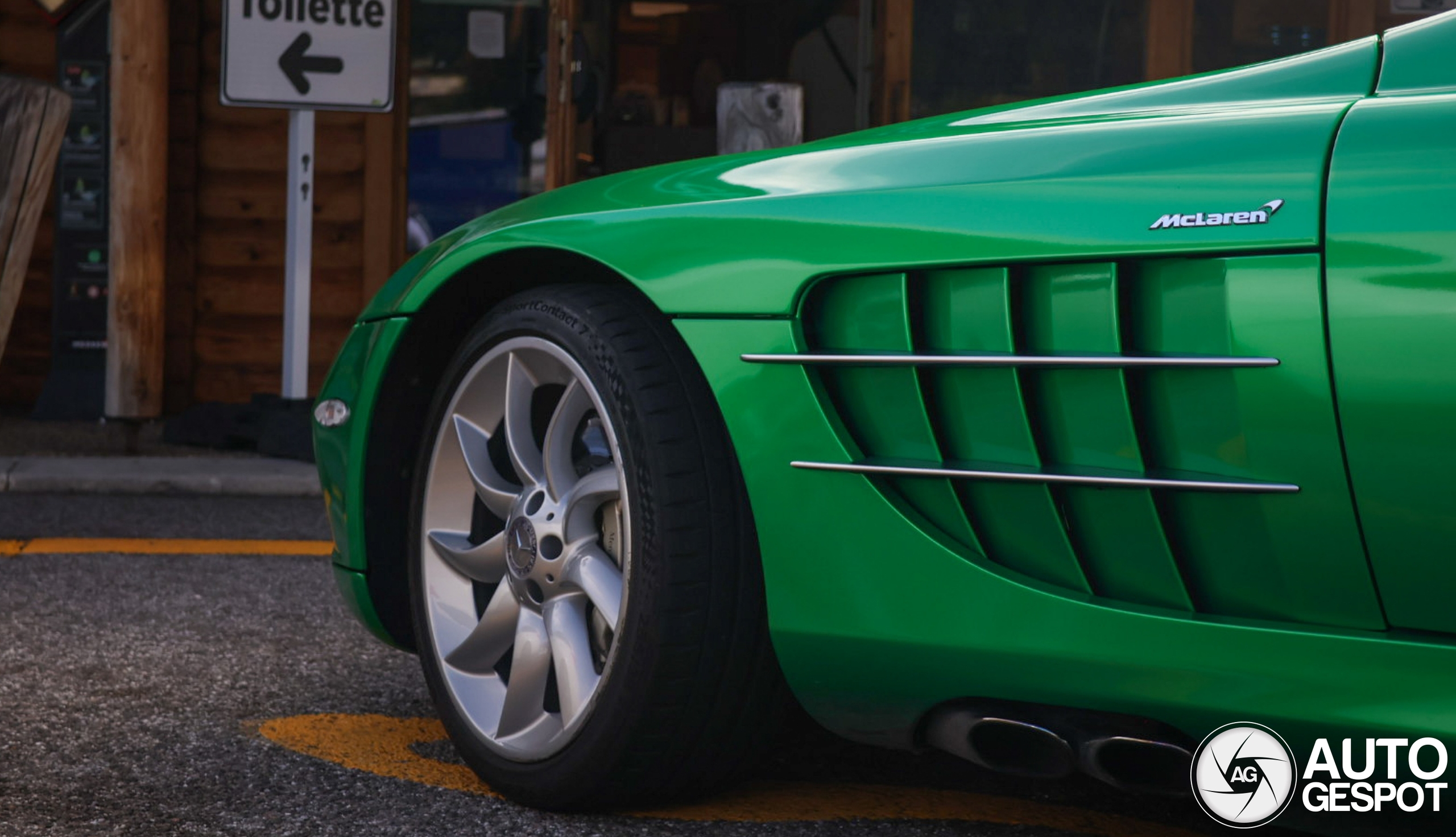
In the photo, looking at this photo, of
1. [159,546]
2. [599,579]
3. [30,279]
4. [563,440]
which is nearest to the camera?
[599,579]

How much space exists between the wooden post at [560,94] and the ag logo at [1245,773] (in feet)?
18.3

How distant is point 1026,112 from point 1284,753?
0.78m

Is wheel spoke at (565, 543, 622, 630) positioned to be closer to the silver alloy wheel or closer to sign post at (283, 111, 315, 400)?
the silver alloy wheel

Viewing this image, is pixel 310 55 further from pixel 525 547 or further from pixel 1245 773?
pixel 1245 773

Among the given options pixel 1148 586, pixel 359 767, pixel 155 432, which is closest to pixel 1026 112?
pixel 1148 586

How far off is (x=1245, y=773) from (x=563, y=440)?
3.12ft

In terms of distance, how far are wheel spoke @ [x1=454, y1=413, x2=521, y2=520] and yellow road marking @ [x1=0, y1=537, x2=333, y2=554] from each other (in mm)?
2003

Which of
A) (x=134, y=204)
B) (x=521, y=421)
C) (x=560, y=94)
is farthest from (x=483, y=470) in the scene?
(x=560, y=94)

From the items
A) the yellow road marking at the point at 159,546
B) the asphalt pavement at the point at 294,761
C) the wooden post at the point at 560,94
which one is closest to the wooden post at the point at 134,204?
the wooden post at the point at 560,94

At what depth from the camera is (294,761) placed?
224 cm

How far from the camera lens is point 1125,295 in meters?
1.53

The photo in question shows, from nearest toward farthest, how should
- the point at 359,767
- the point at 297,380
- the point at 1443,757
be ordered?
the point at 1443,757 < the point at 359,767 < the point at 297,380

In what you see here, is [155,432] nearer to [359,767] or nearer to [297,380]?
[297,380]

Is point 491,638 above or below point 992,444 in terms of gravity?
below
